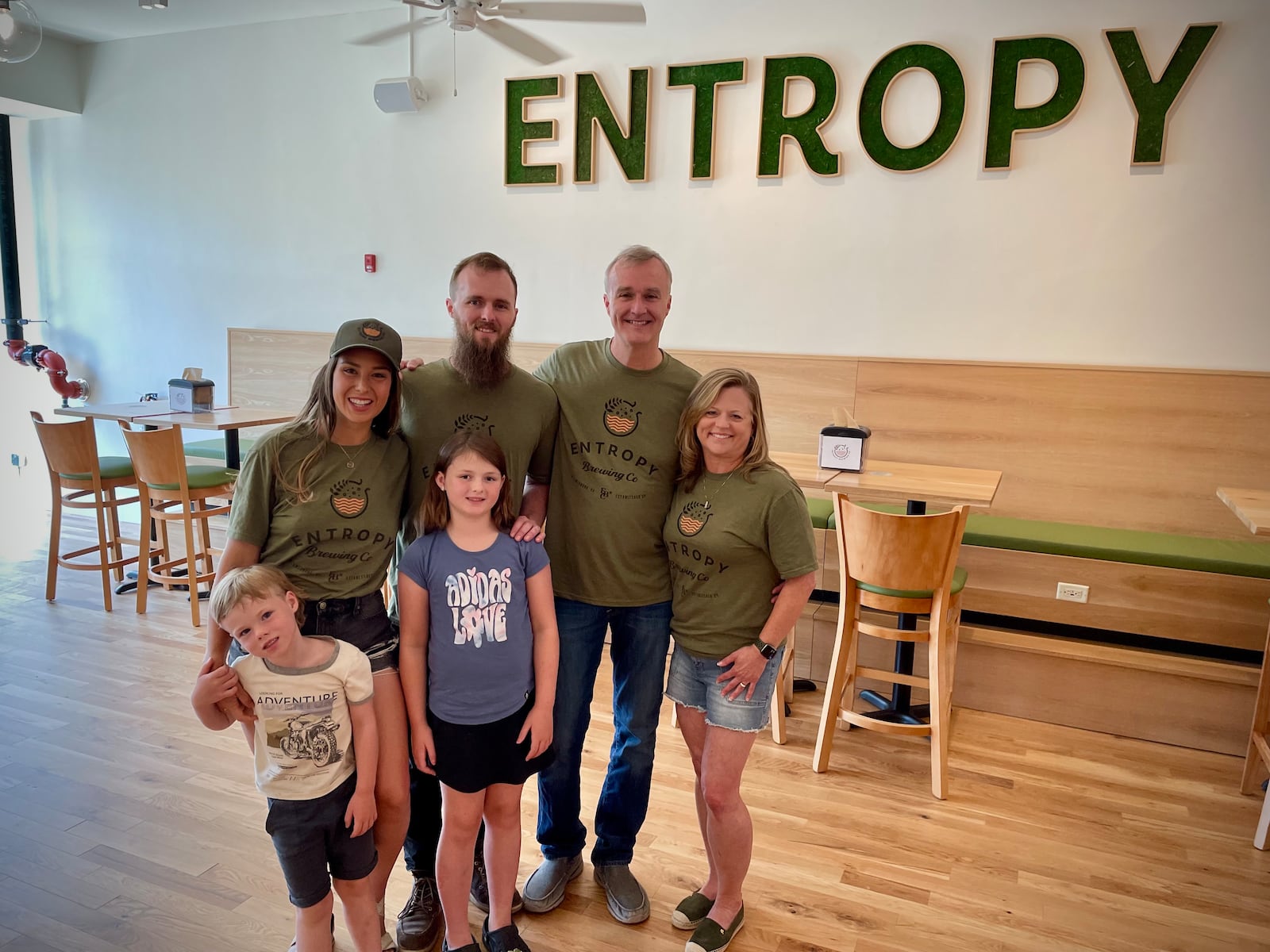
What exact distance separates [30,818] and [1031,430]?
4.11 metres

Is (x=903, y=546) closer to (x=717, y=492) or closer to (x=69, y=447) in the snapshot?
(x=717, y=492)

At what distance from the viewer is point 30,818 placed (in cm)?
256

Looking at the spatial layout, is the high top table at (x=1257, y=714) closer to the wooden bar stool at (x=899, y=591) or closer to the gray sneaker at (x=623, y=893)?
the wooden bar stool at (x=899, y=591)

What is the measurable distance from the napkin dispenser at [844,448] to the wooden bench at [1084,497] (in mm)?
486

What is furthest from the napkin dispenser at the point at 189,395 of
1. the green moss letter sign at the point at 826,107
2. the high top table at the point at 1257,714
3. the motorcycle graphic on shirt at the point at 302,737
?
the high top table at the point at 1257,714

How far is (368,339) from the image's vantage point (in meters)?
1.81

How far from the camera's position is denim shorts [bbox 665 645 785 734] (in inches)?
77.4

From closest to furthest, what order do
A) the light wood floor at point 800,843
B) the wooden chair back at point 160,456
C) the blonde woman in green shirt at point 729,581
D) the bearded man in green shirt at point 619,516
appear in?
the blonde woman in green shirt at point 729,581, the bearded man in green shirt at point 619,516, the light wood floor at point 800,843, the wooden chair back at point 160,456

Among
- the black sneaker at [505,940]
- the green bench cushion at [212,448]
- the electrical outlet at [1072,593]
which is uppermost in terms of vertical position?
the green bench cushion at [212,448]

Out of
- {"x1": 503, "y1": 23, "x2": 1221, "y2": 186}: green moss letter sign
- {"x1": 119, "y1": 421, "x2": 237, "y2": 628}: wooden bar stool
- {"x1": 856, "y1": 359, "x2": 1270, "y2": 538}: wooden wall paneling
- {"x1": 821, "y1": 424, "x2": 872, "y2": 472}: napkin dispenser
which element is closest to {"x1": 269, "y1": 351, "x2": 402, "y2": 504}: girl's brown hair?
{"x1": 821, "y1": 424, "x2": 872, "y2": 472}: napkin dispenser

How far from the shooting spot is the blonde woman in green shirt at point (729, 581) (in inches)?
76.0

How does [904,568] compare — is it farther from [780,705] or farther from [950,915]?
[950,915]

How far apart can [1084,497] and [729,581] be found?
2668 mm

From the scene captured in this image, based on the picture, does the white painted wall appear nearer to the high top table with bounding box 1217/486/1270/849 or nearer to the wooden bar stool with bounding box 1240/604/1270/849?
the high top table with bounding box 1217/486/1270/849
